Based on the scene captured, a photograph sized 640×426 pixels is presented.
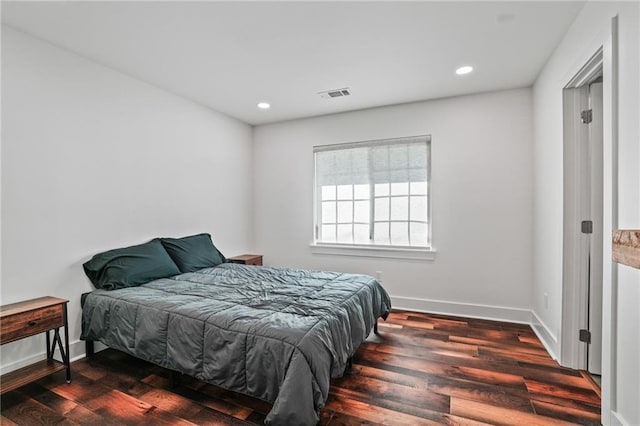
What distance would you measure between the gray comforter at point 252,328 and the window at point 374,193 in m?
1.25

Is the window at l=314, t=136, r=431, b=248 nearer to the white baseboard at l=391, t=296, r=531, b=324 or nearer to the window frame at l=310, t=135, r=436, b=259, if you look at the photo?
the window frame at l=310, t=135, r=436, b=259

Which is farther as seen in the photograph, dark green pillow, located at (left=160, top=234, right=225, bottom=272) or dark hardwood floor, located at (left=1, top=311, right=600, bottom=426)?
dark green pillow, located at (left=160, top=234, right=225, bottom=272)

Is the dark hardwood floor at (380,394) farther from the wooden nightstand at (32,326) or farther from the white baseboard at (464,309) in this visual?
the white baseboard at (464,309)

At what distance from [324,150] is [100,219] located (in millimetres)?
2836

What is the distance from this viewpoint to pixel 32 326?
208 cm

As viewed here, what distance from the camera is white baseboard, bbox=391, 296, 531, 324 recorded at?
3.43 m

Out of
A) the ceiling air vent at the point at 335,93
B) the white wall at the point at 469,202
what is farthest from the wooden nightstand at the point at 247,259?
the ceiling air vent at the point at 335,93

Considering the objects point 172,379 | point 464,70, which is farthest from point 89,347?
point 464,70

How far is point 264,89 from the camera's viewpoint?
346 centimetres

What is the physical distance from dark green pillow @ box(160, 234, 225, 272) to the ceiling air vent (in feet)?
7.51

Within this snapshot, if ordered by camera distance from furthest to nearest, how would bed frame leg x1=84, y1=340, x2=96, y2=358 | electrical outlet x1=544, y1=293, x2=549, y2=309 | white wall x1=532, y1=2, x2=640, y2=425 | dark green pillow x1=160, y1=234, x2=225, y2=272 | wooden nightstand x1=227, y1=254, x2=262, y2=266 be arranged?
wooden nightstand x1=227, y1=254, x2=262, y2=266 < dark green pillow x1=160, y1=234, x2=225, y2=272 < electrical outlet x1=544, y1=293, x2=549, y2=309 < bed frame leg x1=84, y1=340, x2=96, y2=358 < white wall x1=532, y1=2, x2=640, y2=425

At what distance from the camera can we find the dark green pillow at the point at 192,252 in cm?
335

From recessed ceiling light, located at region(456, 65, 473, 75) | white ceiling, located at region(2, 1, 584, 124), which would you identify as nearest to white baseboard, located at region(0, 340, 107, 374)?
white ceiling, located at region(2, 1, 584, 124)

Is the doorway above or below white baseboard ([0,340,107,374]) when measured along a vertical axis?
above
